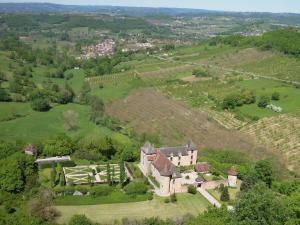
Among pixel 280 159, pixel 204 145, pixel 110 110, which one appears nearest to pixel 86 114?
pixel 110 110

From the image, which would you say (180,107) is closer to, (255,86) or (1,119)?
(255,86)

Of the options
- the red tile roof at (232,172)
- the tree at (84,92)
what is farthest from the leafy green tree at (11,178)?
the tree at (84,92)

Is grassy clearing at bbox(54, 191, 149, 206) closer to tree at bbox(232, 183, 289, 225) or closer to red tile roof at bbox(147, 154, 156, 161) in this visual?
red tile roof at bbox(147, 154, 156, 161)

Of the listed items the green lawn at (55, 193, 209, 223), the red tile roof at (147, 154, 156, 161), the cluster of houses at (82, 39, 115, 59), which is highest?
the red tile roof at (147, 154, 156, 161)

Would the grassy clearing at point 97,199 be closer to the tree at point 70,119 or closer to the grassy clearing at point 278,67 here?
the tree at point 70,119

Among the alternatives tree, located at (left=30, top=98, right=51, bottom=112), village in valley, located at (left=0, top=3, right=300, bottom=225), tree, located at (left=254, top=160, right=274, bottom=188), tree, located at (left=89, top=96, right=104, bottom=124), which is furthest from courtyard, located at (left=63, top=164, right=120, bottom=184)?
tree, located at (left=30, top=98, right=51, bottom=112)

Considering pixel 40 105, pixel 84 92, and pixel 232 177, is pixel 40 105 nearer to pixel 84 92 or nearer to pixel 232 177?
pixel 84 92

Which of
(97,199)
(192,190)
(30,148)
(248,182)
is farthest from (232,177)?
(30,148)
